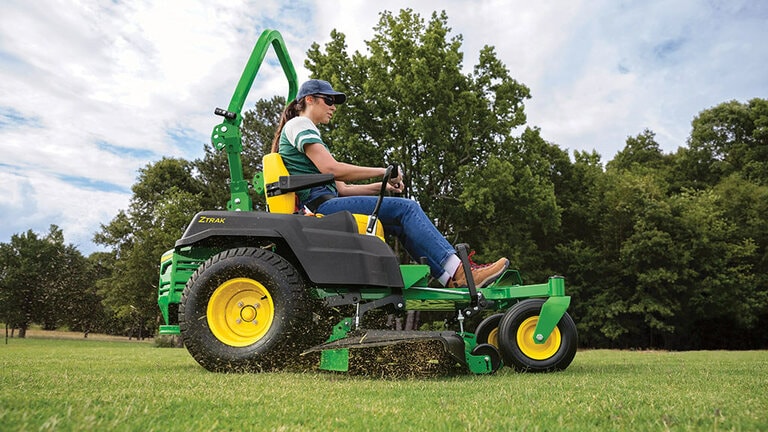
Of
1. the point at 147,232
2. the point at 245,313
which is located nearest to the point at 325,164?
the point at 245,313

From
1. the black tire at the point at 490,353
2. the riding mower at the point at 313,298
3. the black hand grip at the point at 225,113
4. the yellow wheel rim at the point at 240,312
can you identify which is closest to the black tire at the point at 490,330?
the riding mower at the point at 313,298

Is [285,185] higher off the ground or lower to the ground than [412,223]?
higher

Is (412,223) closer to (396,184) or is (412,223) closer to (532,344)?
(396,184)

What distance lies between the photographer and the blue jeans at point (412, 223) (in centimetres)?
432

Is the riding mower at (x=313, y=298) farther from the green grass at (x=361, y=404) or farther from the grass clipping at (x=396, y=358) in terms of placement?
the green grass at (x=361, y=404)

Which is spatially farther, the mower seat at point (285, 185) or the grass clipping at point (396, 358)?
the mower seat at point (285, 185)

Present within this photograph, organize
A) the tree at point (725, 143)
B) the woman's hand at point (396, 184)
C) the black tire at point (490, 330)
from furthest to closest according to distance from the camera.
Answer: the tree at point (725, 143)
the black tire at point (490, 330)
the woman's hand at point (396, 184)

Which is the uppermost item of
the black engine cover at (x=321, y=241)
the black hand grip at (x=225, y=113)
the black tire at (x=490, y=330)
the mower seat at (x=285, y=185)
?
the black hand grip at (x=225, y=113)

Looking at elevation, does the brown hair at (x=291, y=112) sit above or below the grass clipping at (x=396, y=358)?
above

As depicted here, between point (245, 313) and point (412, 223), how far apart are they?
1399 millimetres

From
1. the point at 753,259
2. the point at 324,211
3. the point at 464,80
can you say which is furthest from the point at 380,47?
the point at 753,259

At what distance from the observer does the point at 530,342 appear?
4352mm

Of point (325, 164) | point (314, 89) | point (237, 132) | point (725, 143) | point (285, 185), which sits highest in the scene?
point (725, 143)

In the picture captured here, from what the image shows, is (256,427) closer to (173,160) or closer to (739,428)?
(739,428)
